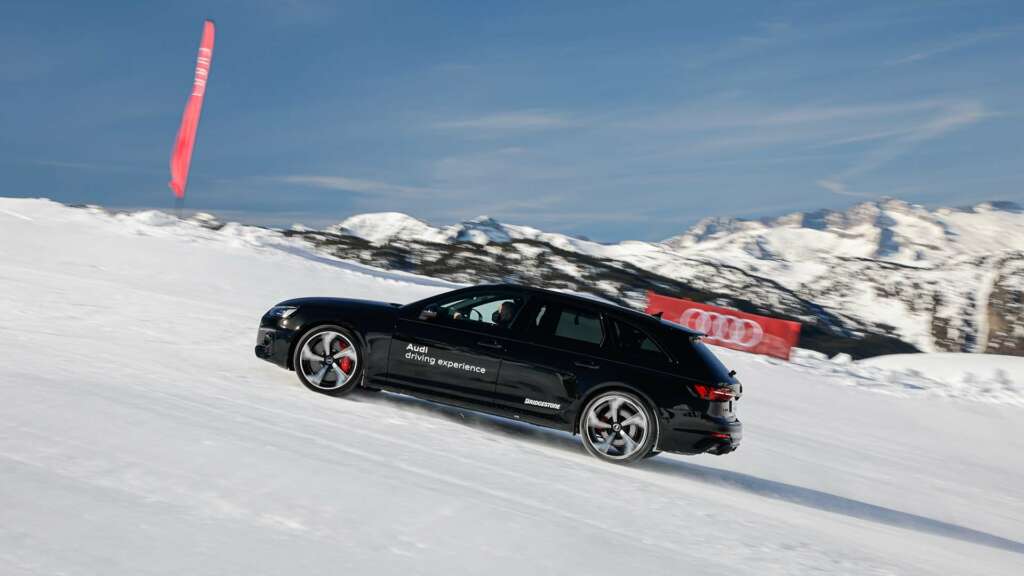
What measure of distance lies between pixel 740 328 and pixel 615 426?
1498 centimetres

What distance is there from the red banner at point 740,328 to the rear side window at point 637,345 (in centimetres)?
1381

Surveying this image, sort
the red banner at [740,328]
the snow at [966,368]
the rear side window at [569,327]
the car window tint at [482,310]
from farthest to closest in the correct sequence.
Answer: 1. the red banner at [740,328]
2. the snow at [966,368]
3. the car window tint at [482,310]
4. the rear side window at [569,327]

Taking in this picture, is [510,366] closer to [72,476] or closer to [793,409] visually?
[72,476]

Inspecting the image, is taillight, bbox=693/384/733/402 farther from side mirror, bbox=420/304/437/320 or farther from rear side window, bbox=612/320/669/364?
side mirror, bbox=420/304/437/320

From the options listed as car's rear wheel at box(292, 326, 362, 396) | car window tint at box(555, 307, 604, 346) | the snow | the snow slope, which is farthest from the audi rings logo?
car's rear wheel at box(292, 326, 362, 396)

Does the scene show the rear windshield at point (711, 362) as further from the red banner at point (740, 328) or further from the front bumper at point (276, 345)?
the red banner at point (740, 328)

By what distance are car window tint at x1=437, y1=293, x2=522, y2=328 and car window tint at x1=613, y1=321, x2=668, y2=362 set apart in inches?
37.3

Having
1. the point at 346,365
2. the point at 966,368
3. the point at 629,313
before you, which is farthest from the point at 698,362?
the point at 966,368

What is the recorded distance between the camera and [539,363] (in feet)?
26.7

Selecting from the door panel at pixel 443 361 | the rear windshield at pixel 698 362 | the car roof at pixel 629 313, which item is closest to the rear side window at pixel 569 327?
the car roof at pixel 629 313

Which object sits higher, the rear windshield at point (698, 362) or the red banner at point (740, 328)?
the red banner at point (740, 328)

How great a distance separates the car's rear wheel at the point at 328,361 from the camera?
855 centimetres

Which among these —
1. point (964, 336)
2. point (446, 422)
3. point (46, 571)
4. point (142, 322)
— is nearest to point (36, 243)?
point (142, 322)

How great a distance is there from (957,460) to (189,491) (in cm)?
1167
